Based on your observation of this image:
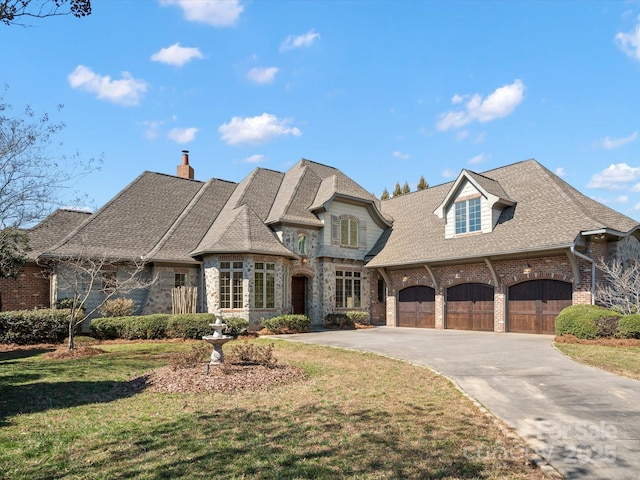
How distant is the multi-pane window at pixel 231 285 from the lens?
1972 cm

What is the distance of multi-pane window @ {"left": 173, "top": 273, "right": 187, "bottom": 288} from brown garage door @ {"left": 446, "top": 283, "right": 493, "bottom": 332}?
1313cm

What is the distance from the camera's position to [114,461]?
Result: 4.77 metres

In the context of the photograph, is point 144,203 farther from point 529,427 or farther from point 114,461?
point 529,427

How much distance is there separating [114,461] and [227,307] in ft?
49.7

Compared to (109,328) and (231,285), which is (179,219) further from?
(109,328)

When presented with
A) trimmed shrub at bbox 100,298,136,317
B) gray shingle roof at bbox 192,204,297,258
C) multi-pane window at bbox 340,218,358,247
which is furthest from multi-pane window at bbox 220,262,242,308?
multi-pane window at bbox 340,218,358,247

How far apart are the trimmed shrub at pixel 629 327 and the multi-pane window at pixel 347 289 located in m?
13.6

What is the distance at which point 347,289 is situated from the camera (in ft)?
81.7

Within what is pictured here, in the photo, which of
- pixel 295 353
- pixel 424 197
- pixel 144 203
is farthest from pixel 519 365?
pixel 144 203

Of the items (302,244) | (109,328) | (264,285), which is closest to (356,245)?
(302,244)

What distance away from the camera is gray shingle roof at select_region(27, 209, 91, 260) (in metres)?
19.8

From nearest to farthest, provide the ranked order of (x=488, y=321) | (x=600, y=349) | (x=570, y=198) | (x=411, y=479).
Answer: (x=411, y=479)
(x=600, y=349)
(x=570, y=198)
(x=488, y=321)

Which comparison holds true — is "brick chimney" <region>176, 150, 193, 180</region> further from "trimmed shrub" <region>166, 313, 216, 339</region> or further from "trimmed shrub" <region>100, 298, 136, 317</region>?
"trimmed shrub" <region>166, 313, 216, 339</region>

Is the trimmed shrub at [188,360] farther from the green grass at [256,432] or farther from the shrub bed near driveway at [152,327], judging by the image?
the shrub bed near driveway at [152,327]
